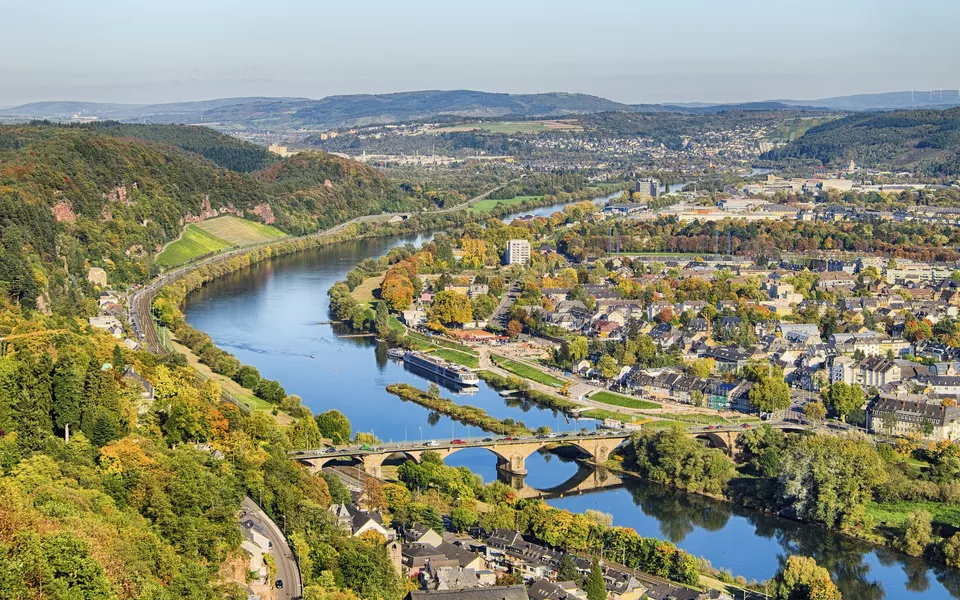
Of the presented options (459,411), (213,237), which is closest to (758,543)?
(459,411)

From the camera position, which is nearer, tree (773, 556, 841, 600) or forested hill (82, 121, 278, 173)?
tree (773, 556, 841, 600)

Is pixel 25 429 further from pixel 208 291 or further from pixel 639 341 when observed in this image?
pixel 208 291

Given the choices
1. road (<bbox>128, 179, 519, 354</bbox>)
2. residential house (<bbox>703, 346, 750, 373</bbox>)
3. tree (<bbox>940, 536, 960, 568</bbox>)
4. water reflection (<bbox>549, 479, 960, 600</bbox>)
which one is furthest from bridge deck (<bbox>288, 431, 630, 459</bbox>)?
road (<bbox>128, 179, 519, 354</bbox>)

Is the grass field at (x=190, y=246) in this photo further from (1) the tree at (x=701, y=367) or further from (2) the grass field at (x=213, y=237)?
(1) the tree at (x=701, y=367)

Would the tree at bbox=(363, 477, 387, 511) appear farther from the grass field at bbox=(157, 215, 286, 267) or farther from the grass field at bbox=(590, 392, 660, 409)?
the grass field at bbox=(157, 215, 286, 267)

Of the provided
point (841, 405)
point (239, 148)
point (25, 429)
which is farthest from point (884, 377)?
point (239, 148)

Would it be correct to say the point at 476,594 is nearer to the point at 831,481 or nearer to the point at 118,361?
the point at 831,481
